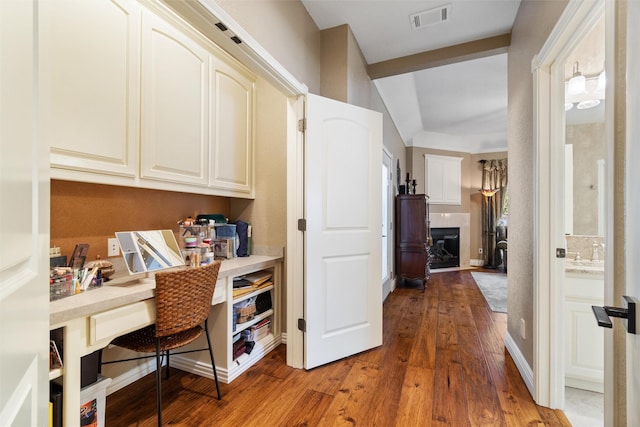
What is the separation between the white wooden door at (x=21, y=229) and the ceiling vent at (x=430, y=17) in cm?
256

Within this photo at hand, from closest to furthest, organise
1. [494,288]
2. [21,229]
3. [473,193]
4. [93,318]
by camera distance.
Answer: [21,229]
[93,318]
[494,288]
[473,193]

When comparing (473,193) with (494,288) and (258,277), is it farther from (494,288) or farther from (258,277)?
(258,277)

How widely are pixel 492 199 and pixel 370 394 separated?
5984 millimetres

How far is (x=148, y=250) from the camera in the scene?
5.16 feet

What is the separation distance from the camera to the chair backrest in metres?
1.45

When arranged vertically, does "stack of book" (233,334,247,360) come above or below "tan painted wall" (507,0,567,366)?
below

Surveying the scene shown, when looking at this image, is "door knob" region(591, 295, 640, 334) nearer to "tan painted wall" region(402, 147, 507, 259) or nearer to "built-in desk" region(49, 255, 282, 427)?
"built-in desk" region(49, 255, 282, 427)

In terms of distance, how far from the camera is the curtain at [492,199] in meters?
6.33

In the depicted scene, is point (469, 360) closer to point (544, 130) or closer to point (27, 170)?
point (544, 130)

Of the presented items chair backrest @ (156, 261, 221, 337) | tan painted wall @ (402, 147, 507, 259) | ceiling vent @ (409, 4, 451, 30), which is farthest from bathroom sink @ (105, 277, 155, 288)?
tan painted wall @ (402, 147, 507, 259)

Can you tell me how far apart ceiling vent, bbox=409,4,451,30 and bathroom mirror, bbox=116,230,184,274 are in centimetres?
253

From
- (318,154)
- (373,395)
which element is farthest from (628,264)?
(318,154)

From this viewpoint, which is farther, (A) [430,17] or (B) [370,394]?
(A) [430,17]

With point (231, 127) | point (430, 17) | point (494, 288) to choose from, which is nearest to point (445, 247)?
point (494, 288)
